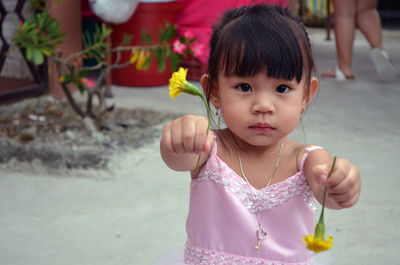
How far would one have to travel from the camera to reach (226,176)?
1125 millimetres

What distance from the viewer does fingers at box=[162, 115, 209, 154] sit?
2.88ft

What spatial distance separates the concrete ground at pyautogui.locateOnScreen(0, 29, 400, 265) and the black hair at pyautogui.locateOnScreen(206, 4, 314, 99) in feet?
0.94

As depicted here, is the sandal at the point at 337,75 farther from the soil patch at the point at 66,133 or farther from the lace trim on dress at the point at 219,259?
the lace trim on dress at the point at 219,259

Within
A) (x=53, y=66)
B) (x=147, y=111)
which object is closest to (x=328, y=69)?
(x=147, y=111)

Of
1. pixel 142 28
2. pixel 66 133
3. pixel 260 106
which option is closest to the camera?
pixel 260 106

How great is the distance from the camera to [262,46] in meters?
1.01

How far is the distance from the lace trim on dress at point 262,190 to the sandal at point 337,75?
2874mm

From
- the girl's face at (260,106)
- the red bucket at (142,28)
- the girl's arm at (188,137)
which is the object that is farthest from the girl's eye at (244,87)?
the red bucket at (142,28)

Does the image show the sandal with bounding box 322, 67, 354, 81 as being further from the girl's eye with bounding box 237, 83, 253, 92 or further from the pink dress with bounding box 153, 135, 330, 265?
the girl's eye with bounding box 237, 83, 253, 92

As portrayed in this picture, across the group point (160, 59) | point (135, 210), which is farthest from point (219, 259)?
point (160, 59)

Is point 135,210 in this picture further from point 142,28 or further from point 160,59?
point 142,28

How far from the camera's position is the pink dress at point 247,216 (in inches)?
44.1

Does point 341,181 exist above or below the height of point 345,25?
above

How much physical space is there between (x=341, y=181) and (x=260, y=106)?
0.21 m
